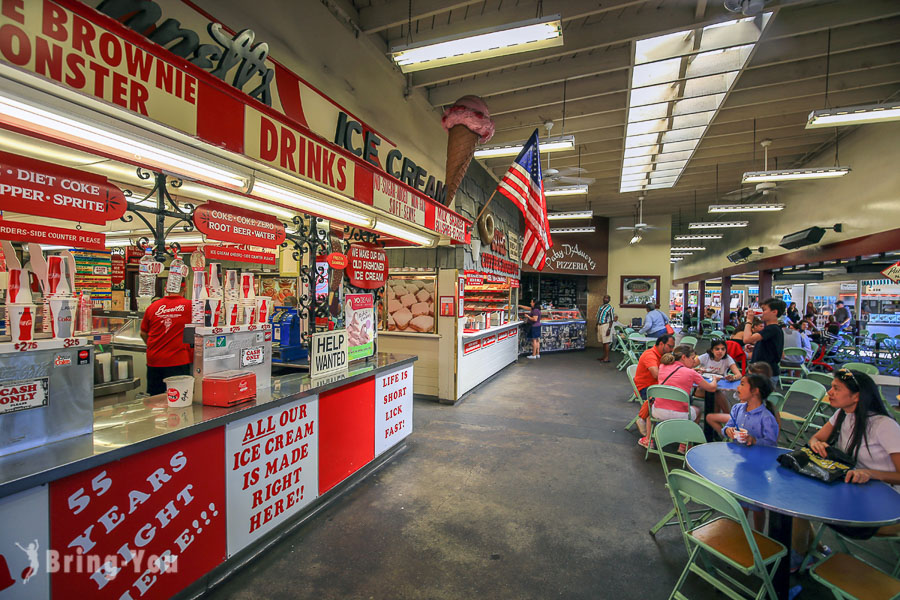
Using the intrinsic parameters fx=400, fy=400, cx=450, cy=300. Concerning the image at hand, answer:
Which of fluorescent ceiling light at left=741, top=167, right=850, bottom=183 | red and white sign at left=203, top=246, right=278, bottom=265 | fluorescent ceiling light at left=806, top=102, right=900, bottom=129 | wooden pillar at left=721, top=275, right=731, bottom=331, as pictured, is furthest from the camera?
wooden pillar at left=721, top=275, right=731, bottom=331

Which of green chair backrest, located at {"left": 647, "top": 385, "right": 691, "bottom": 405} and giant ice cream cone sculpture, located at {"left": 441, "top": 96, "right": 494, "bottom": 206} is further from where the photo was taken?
giant ice cream cone sculpture, located at {"left": 441, "top": 96, "right": 494, "bottom": 206}

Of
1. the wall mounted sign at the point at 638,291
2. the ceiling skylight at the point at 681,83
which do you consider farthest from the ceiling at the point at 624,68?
the wall mounted sign at the point at 638,291

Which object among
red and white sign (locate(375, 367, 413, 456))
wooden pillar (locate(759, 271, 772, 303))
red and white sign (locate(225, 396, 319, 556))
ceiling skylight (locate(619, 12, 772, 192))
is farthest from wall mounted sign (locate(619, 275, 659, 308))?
red and white sign (locate(225, 396, 319, 556))

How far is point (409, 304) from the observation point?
23.5 ft

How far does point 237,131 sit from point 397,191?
1.90 m

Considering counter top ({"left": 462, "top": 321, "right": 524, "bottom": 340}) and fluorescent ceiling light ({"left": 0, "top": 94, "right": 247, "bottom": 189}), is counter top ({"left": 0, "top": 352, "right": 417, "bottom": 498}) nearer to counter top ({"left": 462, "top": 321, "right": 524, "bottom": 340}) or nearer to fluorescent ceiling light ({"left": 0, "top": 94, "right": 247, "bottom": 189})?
fluorescent ceiling light ({"left": 0, "top": 94, "right": 247, "bottom": 189})

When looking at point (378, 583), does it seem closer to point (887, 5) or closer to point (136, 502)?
point (136, 502)

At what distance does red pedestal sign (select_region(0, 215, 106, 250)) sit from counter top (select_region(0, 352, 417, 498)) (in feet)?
3.33

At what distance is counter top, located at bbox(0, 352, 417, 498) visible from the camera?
1730 mm

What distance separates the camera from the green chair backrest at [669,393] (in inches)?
170

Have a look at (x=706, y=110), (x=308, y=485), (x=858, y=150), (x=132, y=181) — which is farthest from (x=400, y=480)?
(x=858, y=150)

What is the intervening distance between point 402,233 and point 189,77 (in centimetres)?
317

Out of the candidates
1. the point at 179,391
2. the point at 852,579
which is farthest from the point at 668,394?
the point at 179,391

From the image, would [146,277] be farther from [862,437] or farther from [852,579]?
[862,437]
